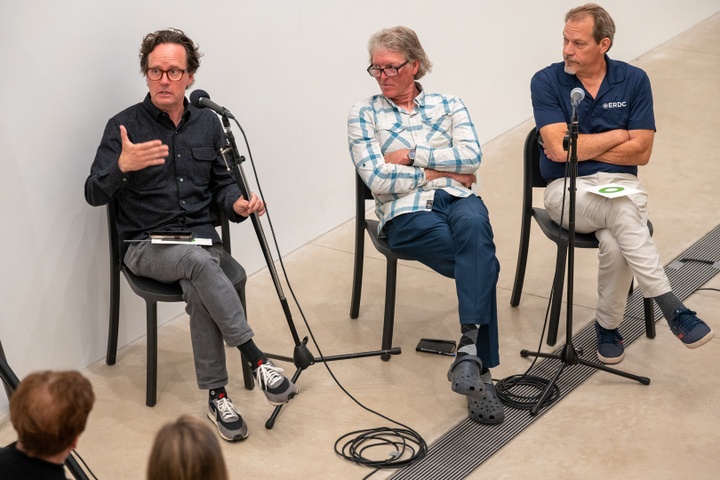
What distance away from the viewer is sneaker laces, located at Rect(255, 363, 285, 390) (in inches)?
139

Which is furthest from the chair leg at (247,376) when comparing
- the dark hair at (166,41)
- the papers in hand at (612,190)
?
the papers in hand at (612,190)

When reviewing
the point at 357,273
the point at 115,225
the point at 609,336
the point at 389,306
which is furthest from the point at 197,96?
the point at 609,336

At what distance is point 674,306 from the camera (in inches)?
150

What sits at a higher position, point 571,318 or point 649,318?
point 571,318

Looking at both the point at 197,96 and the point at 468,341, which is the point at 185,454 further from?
the point at 468,341

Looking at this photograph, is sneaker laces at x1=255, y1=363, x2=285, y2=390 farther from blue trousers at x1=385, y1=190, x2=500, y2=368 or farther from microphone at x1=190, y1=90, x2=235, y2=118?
microphone at x1=190, y1=90, x2=235, y2=118

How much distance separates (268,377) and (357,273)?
933 mm

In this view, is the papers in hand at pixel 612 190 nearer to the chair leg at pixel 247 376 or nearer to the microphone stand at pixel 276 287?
the microphone stand at pixel 276 287

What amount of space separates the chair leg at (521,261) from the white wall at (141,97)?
1136 mm

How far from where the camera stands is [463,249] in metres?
3.79

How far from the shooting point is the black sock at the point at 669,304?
3.81m

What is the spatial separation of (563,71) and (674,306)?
103 cm

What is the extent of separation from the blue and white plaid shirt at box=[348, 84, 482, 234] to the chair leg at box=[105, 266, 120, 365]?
1.01 meters

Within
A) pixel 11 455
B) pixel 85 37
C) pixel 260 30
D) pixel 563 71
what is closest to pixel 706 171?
pixel 563 71
